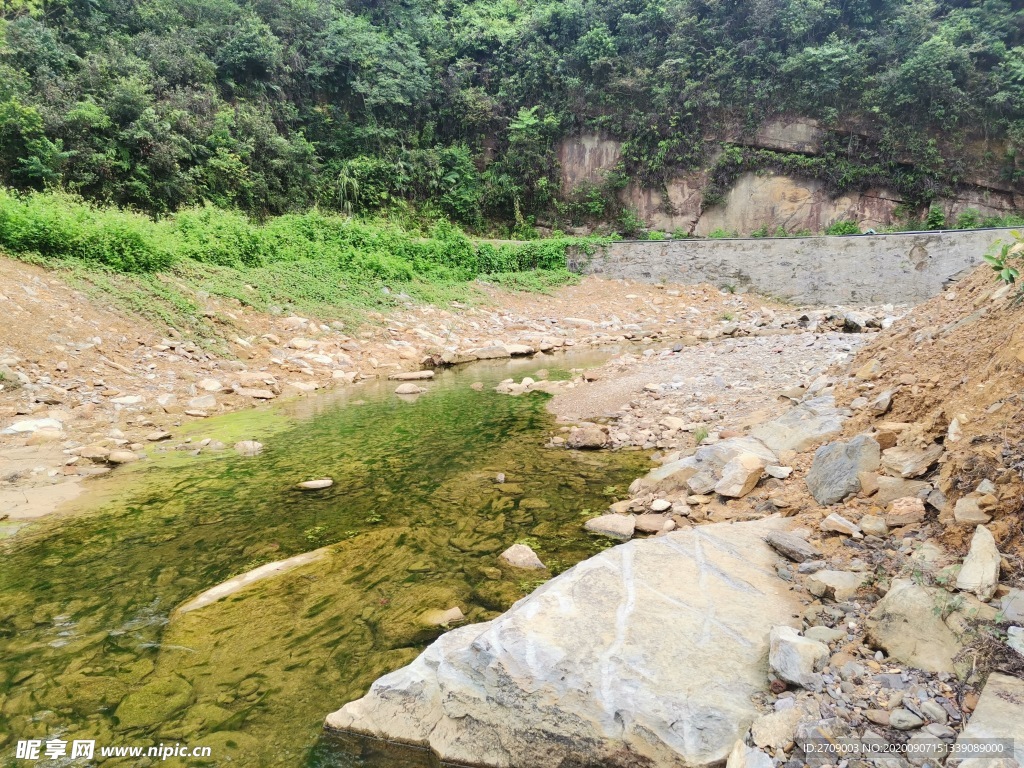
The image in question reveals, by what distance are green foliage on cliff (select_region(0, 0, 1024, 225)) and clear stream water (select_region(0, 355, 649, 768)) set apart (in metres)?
15.2

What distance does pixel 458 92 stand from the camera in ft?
88.9

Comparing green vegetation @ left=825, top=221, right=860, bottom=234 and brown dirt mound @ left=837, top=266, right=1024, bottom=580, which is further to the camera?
green vegetation @ left=825, top=221, right=860, bottom=234

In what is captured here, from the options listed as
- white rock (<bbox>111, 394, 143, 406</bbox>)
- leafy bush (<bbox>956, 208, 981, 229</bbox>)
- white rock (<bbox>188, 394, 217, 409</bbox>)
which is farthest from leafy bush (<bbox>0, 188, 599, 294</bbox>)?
leafy bush (<bbox>956, 208, 981, 229</bbox>)

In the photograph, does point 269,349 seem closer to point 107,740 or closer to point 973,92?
point 107,740

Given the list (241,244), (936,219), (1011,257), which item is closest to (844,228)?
(936,219)

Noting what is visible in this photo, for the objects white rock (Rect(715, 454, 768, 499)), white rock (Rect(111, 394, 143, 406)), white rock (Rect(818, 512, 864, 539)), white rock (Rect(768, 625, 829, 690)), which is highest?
white rock (Rect(768, 625, 829, 690))

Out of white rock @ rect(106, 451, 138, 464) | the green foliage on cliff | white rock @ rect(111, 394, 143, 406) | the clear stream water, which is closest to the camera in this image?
the clear stream water

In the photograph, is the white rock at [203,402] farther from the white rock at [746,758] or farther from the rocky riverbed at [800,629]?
the white rock at [746,758]

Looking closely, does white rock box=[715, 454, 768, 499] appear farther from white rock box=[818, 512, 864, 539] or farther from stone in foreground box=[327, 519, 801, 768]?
stone in foreground box=[327, 519, 801, 768]

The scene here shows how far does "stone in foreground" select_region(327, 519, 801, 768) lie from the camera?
7.32ft

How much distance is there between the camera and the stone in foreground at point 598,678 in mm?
2232

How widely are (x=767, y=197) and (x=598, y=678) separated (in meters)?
26.1

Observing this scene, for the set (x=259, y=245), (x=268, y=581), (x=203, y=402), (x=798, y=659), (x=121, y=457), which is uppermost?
(x=798, y=659)

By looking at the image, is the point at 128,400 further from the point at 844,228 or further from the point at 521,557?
the point at 844,228
